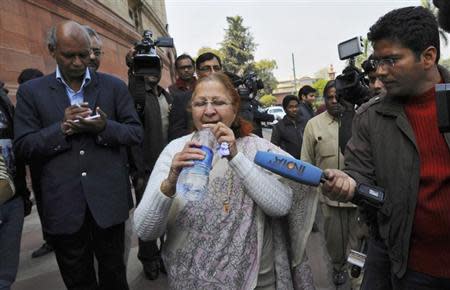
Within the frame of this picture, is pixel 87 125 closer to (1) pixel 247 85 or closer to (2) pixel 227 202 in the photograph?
(2) pixel 227 202

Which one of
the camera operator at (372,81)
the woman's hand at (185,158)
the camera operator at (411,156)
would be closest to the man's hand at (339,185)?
the camera operator at (411,156)

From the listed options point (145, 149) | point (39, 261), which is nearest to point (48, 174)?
point (145, 149)

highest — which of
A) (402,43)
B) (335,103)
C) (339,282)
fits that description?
(402,43)

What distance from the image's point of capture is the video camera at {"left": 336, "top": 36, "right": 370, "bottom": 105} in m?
2.67

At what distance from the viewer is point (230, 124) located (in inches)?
72.1

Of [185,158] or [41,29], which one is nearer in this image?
[185,158]

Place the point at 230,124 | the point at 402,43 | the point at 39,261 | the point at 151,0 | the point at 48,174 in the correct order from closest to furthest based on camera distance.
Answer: the point at 402,43, the point at 230,124, the point at 48,174, the point at 39,261, the point at 151,0

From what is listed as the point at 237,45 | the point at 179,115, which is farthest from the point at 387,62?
the point at 237,45

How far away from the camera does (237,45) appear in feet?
224

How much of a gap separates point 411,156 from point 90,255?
1.89m

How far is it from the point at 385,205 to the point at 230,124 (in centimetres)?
76

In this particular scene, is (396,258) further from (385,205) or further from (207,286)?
(207,286)

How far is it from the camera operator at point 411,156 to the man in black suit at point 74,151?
134cm

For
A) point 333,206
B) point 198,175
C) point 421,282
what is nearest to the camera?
point 198,175
